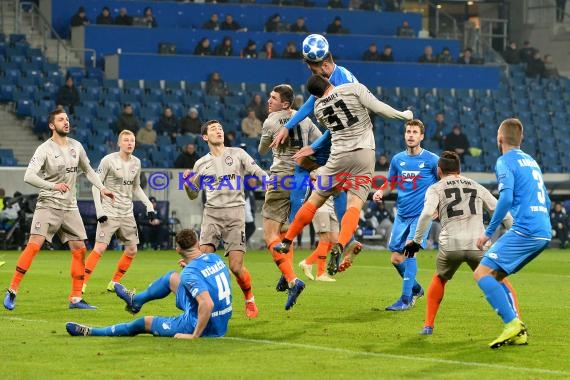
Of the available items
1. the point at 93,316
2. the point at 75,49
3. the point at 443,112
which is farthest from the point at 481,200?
the point at 443,112

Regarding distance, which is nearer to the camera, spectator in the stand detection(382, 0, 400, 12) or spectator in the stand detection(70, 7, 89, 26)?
spectator in the stand detection(70, 7, 89, 26)

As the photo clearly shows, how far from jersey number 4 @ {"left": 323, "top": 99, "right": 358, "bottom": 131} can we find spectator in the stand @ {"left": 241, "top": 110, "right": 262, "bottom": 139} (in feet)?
75.1

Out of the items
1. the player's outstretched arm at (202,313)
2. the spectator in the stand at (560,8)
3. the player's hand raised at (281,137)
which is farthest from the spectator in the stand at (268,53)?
the player's outstretched arm at (202,313)

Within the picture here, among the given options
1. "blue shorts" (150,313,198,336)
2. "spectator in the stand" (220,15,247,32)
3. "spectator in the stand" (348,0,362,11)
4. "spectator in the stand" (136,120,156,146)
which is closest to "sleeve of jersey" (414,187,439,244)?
"blue shorts" (150,313,198,336)

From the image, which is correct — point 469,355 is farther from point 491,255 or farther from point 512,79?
point 512,79

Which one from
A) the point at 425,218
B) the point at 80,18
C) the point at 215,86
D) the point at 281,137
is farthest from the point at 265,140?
the point at 80,18

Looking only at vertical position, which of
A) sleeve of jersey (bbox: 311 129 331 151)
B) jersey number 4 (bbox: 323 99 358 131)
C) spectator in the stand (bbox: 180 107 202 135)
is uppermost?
jersey number 4 (bbox: 323 99 358 131)

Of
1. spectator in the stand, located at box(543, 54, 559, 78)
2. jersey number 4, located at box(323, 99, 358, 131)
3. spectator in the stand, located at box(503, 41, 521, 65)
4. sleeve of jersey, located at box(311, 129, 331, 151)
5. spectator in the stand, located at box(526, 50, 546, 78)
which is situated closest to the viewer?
jersey number 4, located at box(323, 99, 358, 131)

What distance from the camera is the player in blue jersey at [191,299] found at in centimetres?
1171

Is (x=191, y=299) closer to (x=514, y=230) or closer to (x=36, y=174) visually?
(x=514, y=230)

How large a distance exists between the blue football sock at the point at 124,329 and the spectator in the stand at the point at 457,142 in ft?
89.7

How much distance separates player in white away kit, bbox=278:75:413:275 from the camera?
1352 centimetres

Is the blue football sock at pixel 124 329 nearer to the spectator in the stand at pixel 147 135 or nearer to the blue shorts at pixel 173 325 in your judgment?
the blue shorts at pixel 173 325

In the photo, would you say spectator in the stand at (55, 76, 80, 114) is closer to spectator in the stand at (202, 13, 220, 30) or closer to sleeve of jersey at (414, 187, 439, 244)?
spectator in the stand at (202, 13, 220, 30)
